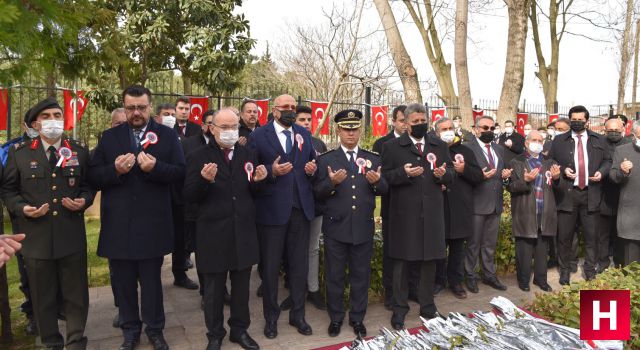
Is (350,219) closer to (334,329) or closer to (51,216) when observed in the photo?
(334,329)

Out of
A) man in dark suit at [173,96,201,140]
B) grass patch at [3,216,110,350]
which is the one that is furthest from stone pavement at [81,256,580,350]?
man in dark suit at [173,96,201,140]

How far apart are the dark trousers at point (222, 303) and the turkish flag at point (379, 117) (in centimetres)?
940

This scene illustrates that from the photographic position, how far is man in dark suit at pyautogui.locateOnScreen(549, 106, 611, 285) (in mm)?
6547

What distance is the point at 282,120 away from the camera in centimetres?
486

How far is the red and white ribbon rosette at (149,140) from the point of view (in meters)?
4.21

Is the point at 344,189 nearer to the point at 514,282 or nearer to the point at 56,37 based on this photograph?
the point at 56,37

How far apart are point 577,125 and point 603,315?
14.9 feet

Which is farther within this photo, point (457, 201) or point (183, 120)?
point (183, 120)

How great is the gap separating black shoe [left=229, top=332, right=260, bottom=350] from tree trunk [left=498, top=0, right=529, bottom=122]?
836 centimetres

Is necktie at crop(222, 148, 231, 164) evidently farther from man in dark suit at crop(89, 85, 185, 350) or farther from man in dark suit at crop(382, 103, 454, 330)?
man in dark suit at crop(382, 103, 454, 330)

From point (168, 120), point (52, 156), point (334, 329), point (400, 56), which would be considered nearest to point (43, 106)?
point (52, 156)

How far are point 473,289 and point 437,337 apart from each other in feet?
10.2

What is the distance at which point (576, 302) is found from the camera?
3684 millimetres

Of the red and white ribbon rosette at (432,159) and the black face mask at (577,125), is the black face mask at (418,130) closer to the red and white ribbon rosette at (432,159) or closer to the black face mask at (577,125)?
the red and white ribbon rosette at (432,159)
